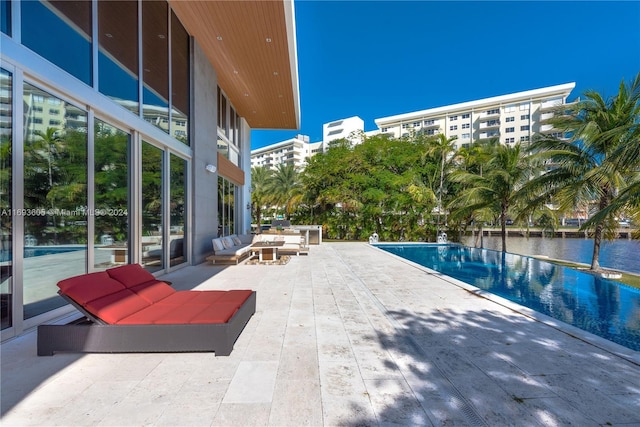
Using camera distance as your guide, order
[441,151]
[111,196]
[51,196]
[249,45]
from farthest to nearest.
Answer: [441,151], [249,45], [111,196], [51,196]

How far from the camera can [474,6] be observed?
57.5ft

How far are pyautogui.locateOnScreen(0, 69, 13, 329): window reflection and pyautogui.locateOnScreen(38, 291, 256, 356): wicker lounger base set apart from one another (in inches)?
40.1

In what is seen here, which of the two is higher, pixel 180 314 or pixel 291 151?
pixel 291 151

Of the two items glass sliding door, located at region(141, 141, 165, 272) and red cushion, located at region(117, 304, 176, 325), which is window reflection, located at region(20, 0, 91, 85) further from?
red cushion, located at region(117, 304, 176, 325)

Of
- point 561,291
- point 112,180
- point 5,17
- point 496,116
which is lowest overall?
point 561,291

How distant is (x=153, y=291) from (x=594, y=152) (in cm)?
1238

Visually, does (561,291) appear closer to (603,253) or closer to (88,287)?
(88,287)

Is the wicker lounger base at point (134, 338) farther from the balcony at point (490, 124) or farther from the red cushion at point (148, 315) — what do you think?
the balcony at point (490, 124)

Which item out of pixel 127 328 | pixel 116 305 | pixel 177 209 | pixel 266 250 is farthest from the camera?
pixel 266 250

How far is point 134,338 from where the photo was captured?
304 centimetres

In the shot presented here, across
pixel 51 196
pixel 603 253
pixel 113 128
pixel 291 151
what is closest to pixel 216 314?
pixel 51 196

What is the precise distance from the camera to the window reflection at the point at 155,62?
6.74 metres

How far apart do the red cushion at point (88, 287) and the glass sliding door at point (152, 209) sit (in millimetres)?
3257

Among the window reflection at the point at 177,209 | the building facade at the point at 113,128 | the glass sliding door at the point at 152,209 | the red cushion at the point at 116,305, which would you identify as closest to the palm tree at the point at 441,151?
the building facade at the point at 113,128
